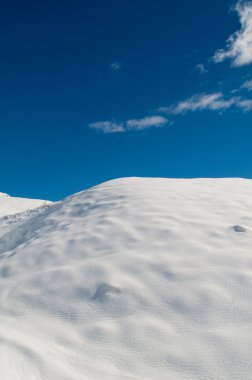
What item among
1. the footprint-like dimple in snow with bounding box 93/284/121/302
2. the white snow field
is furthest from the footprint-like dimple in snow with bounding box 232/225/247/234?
the footprint-like dimple in snow with bounding box 93/284/121/302

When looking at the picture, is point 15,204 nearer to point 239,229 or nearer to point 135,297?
point 239,229

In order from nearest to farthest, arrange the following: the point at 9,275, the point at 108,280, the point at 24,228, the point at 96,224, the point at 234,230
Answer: the point at 108,280 → the point at 9,275 → the point at 234,230 → the point at 96,224 → the point at 24,228

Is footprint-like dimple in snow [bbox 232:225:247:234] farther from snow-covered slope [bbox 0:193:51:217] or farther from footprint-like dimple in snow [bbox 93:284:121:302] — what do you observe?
snow-covered slope [bbox 0:193:51:217]

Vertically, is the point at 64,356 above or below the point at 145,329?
below

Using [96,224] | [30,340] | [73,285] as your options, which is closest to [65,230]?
[96,224]

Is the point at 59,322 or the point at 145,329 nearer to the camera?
the point at 145,329

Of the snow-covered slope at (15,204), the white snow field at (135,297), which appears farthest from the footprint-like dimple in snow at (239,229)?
the snow-covered slope at (15,204)

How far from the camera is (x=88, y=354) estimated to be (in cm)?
237

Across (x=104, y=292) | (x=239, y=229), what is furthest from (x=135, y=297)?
(x=239, y=229)

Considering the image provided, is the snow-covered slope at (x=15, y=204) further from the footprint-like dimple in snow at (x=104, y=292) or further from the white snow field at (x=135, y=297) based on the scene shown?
the footprint-like dimple in snow at (x=104, y=292)

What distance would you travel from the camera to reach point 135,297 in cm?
294

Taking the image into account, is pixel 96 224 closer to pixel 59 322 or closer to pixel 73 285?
pixel 73 285

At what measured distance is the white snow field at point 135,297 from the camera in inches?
87.4

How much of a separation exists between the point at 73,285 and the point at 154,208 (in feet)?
6.67
